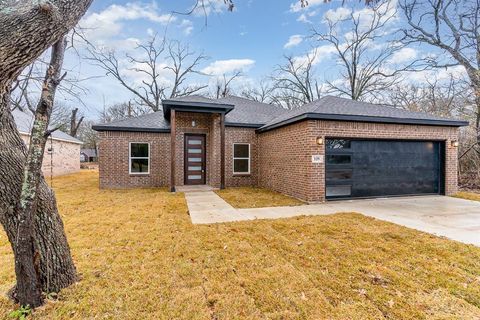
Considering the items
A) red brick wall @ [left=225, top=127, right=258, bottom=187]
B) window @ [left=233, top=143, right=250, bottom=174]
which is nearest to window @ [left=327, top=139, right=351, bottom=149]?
red brick wall @ [left=225, top=127, right=258, bottom=187]

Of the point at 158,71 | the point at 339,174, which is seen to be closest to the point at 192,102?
the point at 339,174

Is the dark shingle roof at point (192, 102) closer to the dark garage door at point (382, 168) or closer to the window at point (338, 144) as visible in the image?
the window at point (338, 144)

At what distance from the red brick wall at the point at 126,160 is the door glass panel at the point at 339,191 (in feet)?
24.5

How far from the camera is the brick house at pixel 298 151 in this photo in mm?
7738

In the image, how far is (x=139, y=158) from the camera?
1109 centimetres

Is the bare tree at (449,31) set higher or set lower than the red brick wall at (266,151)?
higher

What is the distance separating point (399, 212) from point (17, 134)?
7.76 metres

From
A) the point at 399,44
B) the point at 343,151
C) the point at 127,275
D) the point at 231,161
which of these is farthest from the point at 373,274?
the point at 399,44

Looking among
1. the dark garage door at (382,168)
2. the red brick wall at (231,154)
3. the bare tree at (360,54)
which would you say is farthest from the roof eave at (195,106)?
the bare tree at (360,54)

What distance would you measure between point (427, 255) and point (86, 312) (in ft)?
14.7

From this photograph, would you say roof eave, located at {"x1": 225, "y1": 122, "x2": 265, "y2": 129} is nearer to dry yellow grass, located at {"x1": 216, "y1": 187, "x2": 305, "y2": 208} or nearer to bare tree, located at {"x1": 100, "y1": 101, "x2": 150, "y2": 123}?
dry yellow grass, located at {"x1": 216, "y1": 187, "x2": 305, "y2": 208}

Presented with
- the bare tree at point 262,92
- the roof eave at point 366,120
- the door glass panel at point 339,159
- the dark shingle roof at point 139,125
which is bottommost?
the door glass panel at point 339,159

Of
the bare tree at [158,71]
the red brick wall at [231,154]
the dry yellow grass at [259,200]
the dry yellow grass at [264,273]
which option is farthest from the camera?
the bare tree at [158,71]

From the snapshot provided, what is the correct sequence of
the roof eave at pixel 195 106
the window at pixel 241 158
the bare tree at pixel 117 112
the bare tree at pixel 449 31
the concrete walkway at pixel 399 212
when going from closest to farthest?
the concrete walkway at pixel 399 212
the roof eave at pixel 195 106
the window at pixel 241 158
the bare tree at pixel 449 31
the bare tree at pixel 117 112
